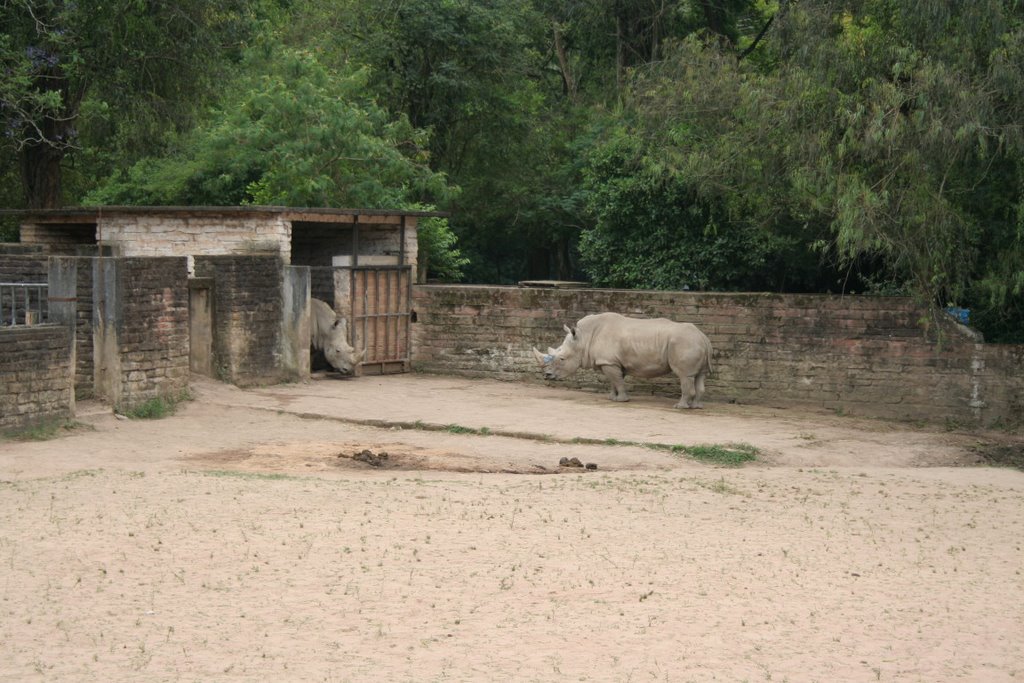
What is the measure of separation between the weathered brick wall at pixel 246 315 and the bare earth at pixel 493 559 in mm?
3065

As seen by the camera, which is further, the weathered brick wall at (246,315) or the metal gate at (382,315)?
the metal gate at (382,315)

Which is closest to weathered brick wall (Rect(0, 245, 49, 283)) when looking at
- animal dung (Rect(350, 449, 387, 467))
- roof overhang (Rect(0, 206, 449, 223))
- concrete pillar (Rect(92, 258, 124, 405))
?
concrete pillar (Rect(92, 258, 124, 405))

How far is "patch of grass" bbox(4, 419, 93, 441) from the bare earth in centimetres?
13

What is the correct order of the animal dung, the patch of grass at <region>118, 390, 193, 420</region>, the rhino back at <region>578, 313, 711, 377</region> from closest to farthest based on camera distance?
1. the animal dung
2. the patch of grass at <region>118, 390, 193, 420</region>
3. the rhino back at <region>578, 313, 711, 377</region>

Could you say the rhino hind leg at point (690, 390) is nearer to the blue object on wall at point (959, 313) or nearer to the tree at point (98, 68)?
the blue object on wall at point (959, 313)

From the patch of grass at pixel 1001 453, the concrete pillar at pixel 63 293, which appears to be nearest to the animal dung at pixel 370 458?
the concrete pillar at pixel 63 293

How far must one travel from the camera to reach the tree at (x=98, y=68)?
21766mm

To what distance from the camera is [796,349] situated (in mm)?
19328

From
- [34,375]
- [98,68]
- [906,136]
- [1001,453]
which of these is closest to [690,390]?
[1001,453]

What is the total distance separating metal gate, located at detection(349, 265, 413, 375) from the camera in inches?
860

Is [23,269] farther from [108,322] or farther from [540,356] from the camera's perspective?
[540,356]

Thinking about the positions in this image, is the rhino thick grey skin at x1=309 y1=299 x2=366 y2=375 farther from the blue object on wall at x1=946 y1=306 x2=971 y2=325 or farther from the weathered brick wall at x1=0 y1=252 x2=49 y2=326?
the blue object on wall at x1=946 y1=306 x2=971 y2=325

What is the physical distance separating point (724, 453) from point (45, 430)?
7886mm

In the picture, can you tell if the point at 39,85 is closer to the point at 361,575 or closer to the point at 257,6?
the point at 257,6
